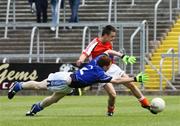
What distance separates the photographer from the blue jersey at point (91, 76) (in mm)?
19422

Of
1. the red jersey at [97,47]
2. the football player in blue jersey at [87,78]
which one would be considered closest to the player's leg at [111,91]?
the red jersey at [97,47]

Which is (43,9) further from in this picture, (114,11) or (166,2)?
(166,2)

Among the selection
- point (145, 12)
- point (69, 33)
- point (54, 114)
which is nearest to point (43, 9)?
point (69, 33)

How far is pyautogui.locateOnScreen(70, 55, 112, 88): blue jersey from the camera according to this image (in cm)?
1942

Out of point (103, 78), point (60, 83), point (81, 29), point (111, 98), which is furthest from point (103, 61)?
point (81, 29)

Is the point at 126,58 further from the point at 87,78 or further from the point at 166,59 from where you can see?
the point at 166,59

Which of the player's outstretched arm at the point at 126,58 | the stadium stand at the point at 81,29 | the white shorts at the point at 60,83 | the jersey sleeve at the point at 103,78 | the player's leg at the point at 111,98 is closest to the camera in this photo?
the jersey sleeve at the point at 103,78

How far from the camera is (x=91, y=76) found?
63.9ft

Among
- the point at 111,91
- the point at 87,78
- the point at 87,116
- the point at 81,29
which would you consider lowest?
the point at 87,116

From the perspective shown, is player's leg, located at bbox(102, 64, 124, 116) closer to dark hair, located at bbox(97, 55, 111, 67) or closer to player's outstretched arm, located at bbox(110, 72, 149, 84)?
player's outstretched arm, located at bbox(110, 72, 149, 84)

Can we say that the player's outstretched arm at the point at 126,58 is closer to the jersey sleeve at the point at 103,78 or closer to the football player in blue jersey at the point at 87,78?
the football player in blue jersey at the point at 87,78

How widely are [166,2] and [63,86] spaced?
2108cm

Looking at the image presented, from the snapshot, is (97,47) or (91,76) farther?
(97,47)

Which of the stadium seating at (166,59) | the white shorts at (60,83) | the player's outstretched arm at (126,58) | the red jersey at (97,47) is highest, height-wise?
the red jersey at (97,47)
